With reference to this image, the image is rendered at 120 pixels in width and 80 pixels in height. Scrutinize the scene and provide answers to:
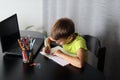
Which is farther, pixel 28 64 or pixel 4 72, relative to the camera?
pixel 28 64

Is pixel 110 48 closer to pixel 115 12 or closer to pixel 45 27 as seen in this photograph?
pixel 115 12

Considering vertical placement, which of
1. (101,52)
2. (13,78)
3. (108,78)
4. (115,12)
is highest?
(115,12)

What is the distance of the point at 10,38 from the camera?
1761 mm

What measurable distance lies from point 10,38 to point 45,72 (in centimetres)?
54

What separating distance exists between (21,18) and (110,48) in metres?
1.22

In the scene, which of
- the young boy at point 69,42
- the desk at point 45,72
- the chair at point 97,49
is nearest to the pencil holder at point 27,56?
the desk at point 45,72

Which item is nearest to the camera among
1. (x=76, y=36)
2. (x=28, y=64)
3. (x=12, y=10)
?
(x=28, y=64)

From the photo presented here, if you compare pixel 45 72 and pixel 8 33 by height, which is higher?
pixel 8 33

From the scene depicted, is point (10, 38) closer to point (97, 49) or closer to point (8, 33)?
point (8, 33)

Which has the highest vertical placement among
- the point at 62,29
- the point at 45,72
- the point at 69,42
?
the point at 62,29

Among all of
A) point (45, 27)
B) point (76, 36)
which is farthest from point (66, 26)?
point (45, 27)

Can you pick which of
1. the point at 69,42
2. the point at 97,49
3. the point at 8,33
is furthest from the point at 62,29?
the point at 8,33

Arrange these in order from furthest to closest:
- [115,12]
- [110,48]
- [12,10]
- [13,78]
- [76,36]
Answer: [12,10] < [110,48] < [115,12] < [76,36] < [13,78]

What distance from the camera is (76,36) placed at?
1746mm
